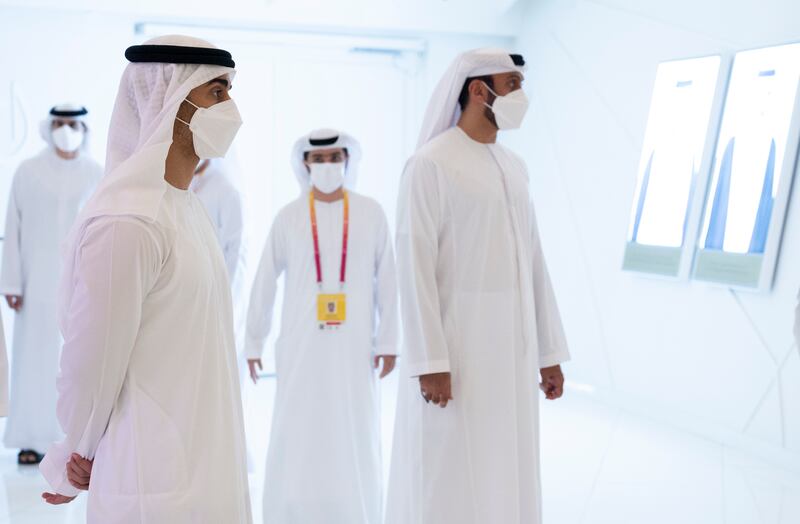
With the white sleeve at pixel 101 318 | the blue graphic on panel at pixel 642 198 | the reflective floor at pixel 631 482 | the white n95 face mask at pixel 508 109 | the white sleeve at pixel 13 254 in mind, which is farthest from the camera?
the blue graphic on panel at pixel 642 198

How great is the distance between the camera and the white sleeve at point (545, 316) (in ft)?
10.6

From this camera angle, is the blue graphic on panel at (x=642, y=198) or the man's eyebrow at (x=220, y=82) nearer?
the man's eyebrow at (x=220, y=82)

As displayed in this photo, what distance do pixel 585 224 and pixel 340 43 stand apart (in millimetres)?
2921

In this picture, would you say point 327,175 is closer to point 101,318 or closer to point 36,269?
point 36,269

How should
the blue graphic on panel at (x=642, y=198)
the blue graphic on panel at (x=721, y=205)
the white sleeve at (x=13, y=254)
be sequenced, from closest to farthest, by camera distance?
the white sleeve at (x=13, y=254)
the blue graphic on panel at (x=721, y=205)
the blue graphic on panel at (x=642, y=198)

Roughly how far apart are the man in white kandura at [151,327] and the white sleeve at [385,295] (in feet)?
7.13

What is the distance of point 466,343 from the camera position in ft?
9.87

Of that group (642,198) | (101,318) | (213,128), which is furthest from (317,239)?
(642,198)

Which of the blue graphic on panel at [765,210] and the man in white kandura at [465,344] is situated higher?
the blue graphic on panel at [765,210]

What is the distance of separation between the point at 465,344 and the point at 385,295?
4.08ft

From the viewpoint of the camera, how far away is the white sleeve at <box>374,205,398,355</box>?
418cm

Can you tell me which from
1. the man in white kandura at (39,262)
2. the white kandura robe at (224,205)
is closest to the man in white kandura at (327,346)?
the white kandura robe at (224,205)

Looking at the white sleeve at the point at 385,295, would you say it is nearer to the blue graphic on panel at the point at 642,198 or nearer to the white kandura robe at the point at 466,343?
the white kandura robe at the point at 466,343

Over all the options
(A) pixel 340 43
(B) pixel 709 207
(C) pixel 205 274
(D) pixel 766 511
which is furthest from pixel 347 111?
(C) pixel 205 274
